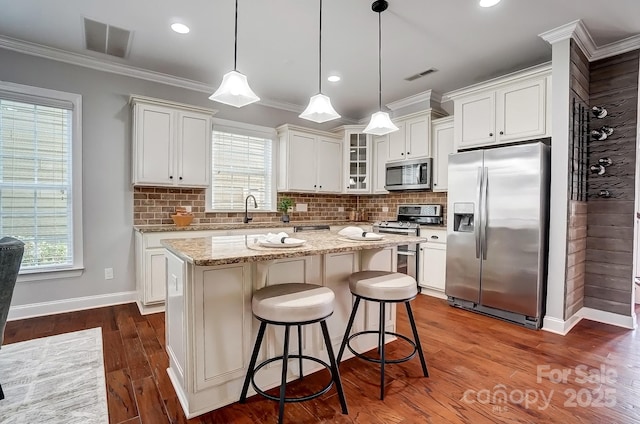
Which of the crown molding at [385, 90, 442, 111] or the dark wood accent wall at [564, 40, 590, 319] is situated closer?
the dark wood accent wall at [564, 40, 590, 319]

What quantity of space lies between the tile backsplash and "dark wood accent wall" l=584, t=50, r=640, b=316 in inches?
63.0

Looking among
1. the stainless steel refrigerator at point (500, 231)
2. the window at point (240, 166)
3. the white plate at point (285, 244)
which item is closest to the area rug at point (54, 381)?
the white plate at point (285, 244)

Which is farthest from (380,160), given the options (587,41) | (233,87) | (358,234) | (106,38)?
(106,38)

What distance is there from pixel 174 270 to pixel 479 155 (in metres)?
3.03

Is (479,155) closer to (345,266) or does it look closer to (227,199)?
(345,266)

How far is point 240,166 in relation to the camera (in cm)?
439

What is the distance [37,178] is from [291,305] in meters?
3.27

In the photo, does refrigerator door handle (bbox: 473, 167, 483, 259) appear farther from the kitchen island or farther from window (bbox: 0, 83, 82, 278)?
window (bbox: 0, 83, 82, 278)

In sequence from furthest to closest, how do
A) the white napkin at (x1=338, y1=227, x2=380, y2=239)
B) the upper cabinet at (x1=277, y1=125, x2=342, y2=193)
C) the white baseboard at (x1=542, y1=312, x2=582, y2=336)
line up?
1. the upper cabinet at (x1=277, y1=125, x2=342, y2=193)
2. the white baseboard at (x1=542, y1=312, x2=582, y2=336)
3. the white napkin at (x1=338, y1=227, x2=380, y2=239)

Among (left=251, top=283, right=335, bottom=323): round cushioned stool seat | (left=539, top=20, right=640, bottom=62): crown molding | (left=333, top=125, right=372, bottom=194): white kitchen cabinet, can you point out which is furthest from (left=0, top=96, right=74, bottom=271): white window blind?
(left=539, top=20, right=640, bottom=62): crown molding

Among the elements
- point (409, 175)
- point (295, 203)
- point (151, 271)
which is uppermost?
point (409, 175)

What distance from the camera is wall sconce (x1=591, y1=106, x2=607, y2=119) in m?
3.07

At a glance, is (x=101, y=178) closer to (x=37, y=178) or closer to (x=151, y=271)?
(x=37, y=178)

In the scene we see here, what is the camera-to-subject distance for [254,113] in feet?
14.7
